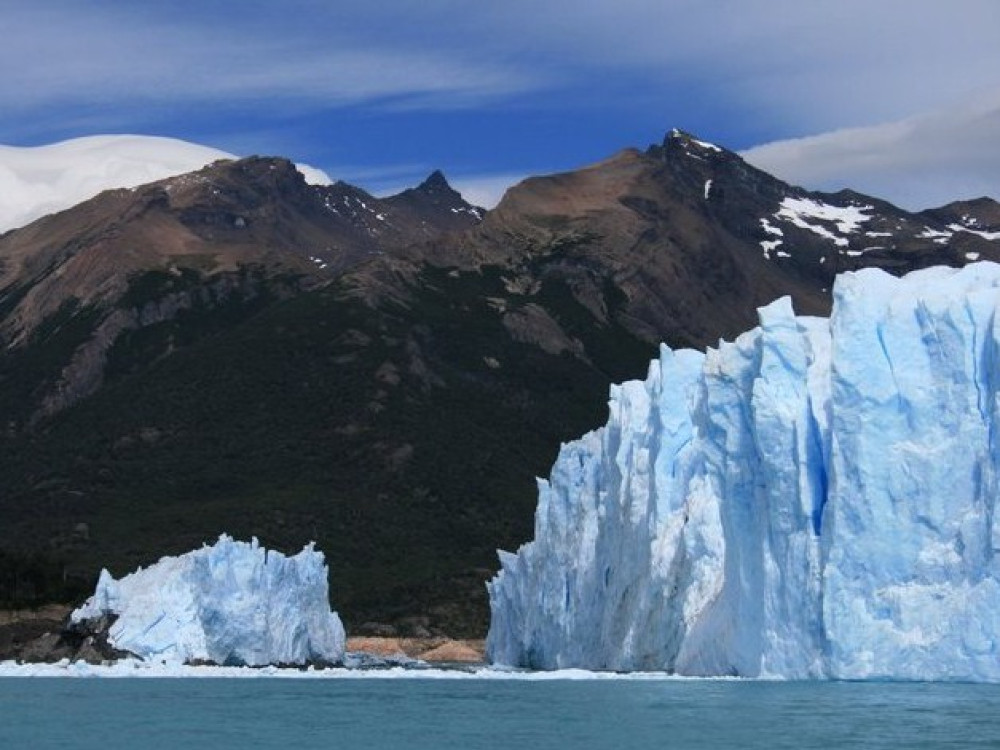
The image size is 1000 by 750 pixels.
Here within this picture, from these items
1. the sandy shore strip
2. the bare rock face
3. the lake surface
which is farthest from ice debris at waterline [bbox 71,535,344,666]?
the sandy shore strip

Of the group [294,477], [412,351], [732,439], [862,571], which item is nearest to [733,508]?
[732,439]

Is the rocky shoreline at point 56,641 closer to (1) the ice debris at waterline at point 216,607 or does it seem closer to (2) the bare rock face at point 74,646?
(2) the bare rock face at point 74,646

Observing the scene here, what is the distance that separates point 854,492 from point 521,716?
1146cm

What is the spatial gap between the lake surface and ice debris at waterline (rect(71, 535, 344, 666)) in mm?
11738

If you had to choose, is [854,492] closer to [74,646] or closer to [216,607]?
[216,607]

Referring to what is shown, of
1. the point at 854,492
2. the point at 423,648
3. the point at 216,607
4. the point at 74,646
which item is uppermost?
the point at 854,492

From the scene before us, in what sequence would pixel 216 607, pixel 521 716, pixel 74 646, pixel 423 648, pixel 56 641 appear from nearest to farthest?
pixel 521 716
pixel 74 646
pixel 216 607
pixel 56 641
pixel 423 648

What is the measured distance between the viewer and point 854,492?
176 feet

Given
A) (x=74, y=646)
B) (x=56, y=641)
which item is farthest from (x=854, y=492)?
(x=56, y=641)

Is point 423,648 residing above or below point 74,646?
below

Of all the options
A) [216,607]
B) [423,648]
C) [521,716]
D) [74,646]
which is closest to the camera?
[521,716]

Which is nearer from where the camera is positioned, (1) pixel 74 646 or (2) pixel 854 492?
(2) pixel 854 492

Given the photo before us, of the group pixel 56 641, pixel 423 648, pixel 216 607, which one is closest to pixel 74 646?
pixel 56 641

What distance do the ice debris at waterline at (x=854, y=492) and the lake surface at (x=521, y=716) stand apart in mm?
1555
